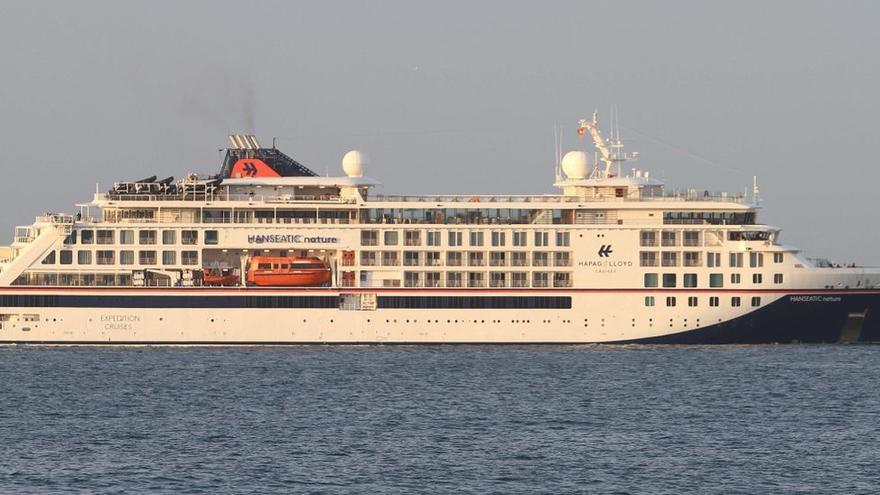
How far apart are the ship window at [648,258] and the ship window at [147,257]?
68.2 ft

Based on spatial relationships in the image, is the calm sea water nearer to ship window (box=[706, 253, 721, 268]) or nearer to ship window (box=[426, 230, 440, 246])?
ship window (box=[706, 253, 721, 268])

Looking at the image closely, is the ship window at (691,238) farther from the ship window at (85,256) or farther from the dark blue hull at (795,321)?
the ship window at (85,256)

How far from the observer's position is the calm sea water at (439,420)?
44.9 metres

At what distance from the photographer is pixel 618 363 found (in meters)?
69.4

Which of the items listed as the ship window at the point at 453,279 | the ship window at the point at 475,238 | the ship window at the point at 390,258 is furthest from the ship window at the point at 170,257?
the ship window at the point at 475,238

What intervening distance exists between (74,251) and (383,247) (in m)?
13.2

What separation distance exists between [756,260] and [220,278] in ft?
74.8

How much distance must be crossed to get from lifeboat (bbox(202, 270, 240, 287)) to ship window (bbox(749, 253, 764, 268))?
71.9ft

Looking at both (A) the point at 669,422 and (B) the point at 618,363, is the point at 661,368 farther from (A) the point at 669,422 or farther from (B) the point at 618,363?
(A) the point at 669,422

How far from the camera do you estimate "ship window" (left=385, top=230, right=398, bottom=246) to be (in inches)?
3056

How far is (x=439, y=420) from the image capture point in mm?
54094

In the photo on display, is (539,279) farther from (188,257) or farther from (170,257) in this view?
(170,257)

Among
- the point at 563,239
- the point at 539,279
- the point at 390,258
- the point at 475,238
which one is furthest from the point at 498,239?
the point at 390,258

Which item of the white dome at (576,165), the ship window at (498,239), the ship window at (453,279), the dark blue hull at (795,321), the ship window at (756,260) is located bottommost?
the dark blue hull at (795,321)
